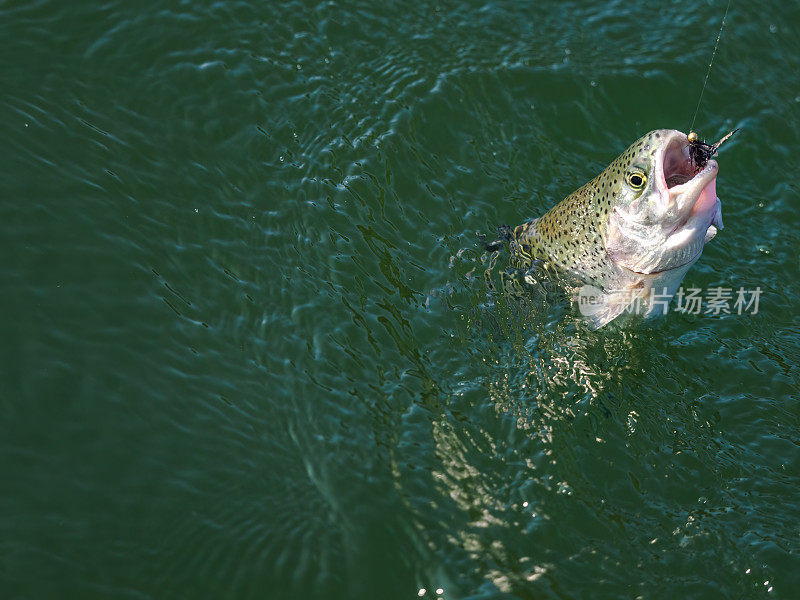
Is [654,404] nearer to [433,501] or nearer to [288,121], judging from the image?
[433,501]

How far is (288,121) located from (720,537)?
15.7 ft

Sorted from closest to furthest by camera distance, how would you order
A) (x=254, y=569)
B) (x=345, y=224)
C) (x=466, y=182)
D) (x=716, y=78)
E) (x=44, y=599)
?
(x=44, y=599)
(x=254, y=569)
(x=345, y=224)
(x=466, y=182)
(x=716, y=78)

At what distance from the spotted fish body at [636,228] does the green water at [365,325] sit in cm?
38

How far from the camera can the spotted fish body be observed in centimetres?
555

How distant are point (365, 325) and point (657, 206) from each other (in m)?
2.22

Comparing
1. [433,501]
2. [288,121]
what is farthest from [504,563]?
[288,121]

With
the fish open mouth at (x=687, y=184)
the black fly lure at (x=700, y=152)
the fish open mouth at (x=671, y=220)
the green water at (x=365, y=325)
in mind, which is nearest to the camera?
the green water at (x=365, y=325)

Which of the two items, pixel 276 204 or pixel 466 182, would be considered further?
pixel 466 182

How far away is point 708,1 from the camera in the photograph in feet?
29.2

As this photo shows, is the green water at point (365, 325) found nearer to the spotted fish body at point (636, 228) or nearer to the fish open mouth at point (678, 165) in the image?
the spotted fish body at point (636, 228)

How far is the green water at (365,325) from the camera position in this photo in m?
4.81

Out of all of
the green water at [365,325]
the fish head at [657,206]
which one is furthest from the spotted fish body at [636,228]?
the green water at [365,325]

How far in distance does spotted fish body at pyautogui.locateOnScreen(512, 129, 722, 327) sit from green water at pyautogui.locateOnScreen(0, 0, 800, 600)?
38cm

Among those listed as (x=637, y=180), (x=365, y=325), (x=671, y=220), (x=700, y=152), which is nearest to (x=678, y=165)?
(x=700, y=152)
